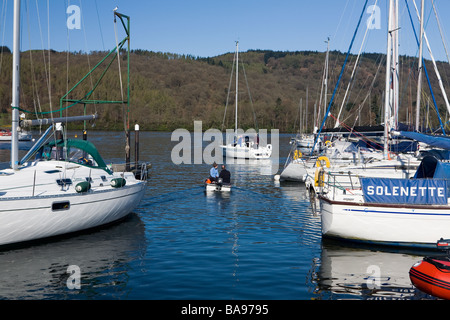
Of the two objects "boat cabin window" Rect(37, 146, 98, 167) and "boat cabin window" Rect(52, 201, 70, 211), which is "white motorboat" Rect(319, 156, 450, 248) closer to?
"boat cabin window" Rect(52, 201, 70, 211)

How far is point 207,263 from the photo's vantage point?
14.0 meters

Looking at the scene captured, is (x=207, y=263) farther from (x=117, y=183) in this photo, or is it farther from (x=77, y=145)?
(x=77, y=145)

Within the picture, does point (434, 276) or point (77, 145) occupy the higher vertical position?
point (77, 145)

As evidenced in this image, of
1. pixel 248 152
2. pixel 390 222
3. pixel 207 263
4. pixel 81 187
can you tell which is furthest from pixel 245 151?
pixel 207 263

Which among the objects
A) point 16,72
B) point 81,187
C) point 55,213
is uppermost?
point 16,72

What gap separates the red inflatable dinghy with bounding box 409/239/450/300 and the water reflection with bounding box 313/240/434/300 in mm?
354

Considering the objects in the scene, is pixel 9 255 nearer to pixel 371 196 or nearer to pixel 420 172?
pixel 371 196

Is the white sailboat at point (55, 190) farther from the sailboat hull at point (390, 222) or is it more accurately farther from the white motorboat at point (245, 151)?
the white motorboat at point (245, 151)

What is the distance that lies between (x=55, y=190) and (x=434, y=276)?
1212 centimetres

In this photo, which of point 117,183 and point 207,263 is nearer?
point 207,263

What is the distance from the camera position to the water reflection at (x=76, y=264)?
37.3 ft

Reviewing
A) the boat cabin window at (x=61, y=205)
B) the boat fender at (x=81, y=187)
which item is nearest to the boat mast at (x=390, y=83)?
the boat fender at (x=81, y=187)

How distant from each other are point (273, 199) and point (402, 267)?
1323 cm

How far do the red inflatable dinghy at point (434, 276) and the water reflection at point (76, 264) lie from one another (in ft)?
23.7
